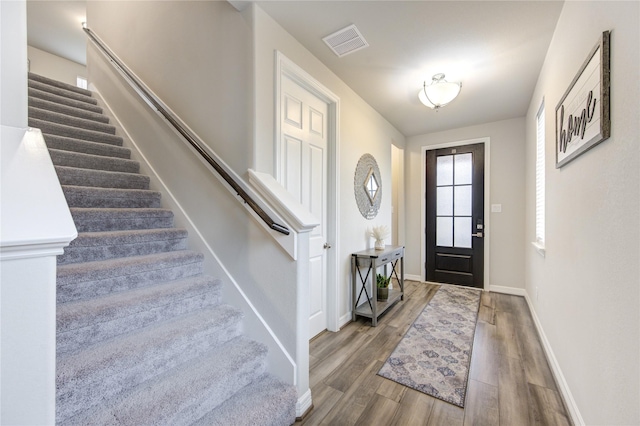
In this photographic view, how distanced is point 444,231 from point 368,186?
6.25ft

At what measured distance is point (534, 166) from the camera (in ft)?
10.4

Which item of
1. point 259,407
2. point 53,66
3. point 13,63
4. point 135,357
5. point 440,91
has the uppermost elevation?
point 53,66

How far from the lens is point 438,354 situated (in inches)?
90.9

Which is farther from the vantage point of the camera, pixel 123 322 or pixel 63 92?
pixel 63 92

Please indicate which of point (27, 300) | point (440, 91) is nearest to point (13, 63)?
point (27, 300)

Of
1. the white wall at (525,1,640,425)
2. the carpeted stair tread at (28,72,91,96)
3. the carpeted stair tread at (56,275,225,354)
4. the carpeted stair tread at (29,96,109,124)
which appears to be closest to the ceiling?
the white wall at (525,1,640,425)

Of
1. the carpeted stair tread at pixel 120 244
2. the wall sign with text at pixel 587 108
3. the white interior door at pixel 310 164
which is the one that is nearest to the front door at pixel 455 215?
the wall sign with text at pixel 587 108

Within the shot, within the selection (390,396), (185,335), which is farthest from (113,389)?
(390,396)

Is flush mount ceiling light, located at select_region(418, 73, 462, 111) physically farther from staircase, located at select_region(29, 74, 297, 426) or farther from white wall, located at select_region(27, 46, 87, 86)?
white wall, located at select_region(27, 46, 87, 86)

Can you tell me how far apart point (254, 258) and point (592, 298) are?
1.88m

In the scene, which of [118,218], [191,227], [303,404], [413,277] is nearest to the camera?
[303,404]

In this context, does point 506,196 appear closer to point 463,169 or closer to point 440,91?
point 463,169

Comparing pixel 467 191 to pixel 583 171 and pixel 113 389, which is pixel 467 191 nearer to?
pixel 583 171

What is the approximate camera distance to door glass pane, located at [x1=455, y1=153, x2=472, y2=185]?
431cm
